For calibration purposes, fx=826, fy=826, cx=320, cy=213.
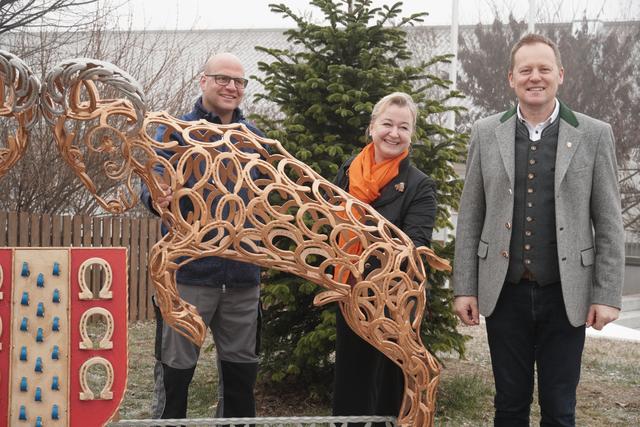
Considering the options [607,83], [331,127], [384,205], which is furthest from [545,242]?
[607,83]

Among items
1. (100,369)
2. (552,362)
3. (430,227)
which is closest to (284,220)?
(430,227)

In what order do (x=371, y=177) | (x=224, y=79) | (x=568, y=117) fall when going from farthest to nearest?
(x=224, y=79) < (x=371, y=177) < (x=568, y=117)

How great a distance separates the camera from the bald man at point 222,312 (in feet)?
12.9

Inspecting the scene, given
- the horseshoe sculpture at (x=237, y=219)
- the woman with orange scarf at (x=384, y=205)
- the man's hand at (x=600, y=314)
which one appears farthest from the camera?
the woman with orange scarf at (x=384, y=205)

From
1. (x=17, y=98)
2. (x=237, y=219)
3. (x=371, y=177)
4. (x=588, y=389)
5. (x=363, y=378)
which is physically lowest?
(x=588, y=389)

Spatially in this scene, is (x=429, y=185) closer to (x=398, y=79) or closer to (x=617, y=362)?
(x=398, y=79)

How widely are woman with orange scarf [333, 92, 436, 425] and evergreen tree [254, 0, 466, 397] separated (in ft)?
5.81

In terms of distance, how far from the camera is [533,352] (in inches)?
143

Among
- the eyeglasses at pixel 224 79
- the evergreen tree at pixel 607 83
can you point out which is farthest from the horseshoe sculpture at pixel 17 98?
the evergreen tree at pixel 607 83

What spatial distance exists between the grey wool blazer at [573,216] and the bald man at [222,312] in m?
1.09

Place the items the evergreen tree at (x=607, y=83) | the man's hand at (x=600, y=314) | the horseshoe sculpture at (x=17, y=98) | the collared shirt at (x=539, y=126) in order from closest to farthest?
the horseshoe sculpture at (x=17, y=98), the man's hand at (x=600, y=314), the collared shirt at (x=539, y=126), the evergreen tree at (x=607, y=83)

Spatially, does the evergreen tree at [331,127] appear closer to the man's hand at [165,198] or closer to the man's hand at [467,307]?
the man's hand at [467,307]

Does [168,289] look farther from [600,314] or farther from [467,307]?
[600,314]

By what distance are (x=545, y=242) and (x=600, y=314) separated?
1.22ft
